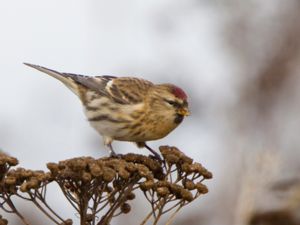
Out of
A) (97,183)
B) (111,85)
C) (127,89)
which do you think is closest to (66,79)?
(111,85)

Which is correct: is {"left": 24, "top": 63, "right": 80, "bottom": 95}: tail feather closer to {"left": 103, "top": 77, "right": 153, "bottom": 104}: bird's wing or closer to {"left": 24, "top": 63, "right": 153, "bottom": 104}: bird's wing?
{"left": 24, "top": 63, "right": 153, "bottom": 104}: bird's wing

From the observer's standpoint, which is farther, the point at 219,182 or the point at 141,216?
the point at 219,182

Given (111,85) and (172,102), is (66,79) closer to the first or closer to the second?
(111,85)

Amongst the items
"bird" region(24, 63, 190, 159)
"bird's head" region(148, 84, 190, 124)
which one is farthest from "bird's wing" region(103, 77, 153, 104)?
"bird's head" region(148, 84, 190, 124)

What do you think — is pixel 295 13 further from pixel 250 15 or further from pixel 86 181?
pixel 86 181

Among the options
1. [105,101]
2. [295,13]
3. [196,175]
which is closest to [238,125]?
[295,13]

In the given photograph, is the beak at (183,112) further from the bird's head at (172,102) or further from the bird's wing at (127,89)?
the bird's wing at (127,89)

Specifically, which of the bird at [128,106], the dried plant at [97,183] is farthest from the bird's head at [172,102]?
the dried plant at [97,183]
